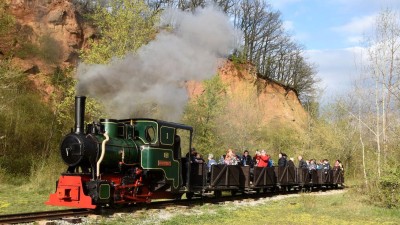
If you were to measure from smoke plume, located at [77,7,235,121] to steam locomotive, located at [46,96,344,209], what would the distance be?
11.2 ft

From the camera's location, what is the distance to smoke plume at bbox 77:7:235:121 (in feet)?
54.7

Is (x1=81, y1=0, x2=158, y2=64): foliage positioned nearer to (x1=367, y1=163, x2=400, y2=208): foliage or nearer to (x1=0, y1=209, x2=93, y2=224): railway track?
(x1=0, y1=209, x2=93, y2=224): railway track

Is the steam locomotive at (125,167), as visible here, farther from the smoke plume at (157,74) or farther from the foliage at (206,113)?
the foliage at (206,113)

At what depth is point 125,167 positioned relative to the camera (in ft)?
41.8

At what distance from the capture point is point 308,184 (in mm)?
22922

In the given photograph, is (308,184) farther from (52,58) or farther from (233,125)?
(52,58)

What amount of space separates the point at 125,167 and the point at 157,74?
6.01m

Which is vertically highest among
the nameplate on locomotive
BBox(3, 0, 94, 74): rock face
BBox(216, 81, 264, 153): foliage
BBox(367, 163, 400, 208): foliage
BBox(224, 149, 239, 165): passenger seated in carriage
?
BBox(3, 0, 94, 74): rock face

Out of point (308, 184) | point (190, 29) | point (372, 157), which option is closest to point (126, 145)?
point (190, 29)

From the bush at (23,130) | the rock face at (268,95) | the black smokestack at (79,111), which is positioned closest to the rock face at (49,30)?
the bush at (23,130)

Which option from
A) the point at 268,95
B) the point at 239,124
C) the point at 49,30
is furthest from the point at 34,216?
the point at 268,95

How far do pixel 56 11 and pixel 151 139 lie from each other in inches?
1001

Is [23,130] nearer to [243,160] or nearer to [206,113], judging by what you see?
[243,160]

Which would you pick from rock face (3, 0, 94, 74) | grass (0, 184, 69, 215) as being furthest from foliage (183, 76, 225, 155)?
grass (0, 184, 69, 215)
